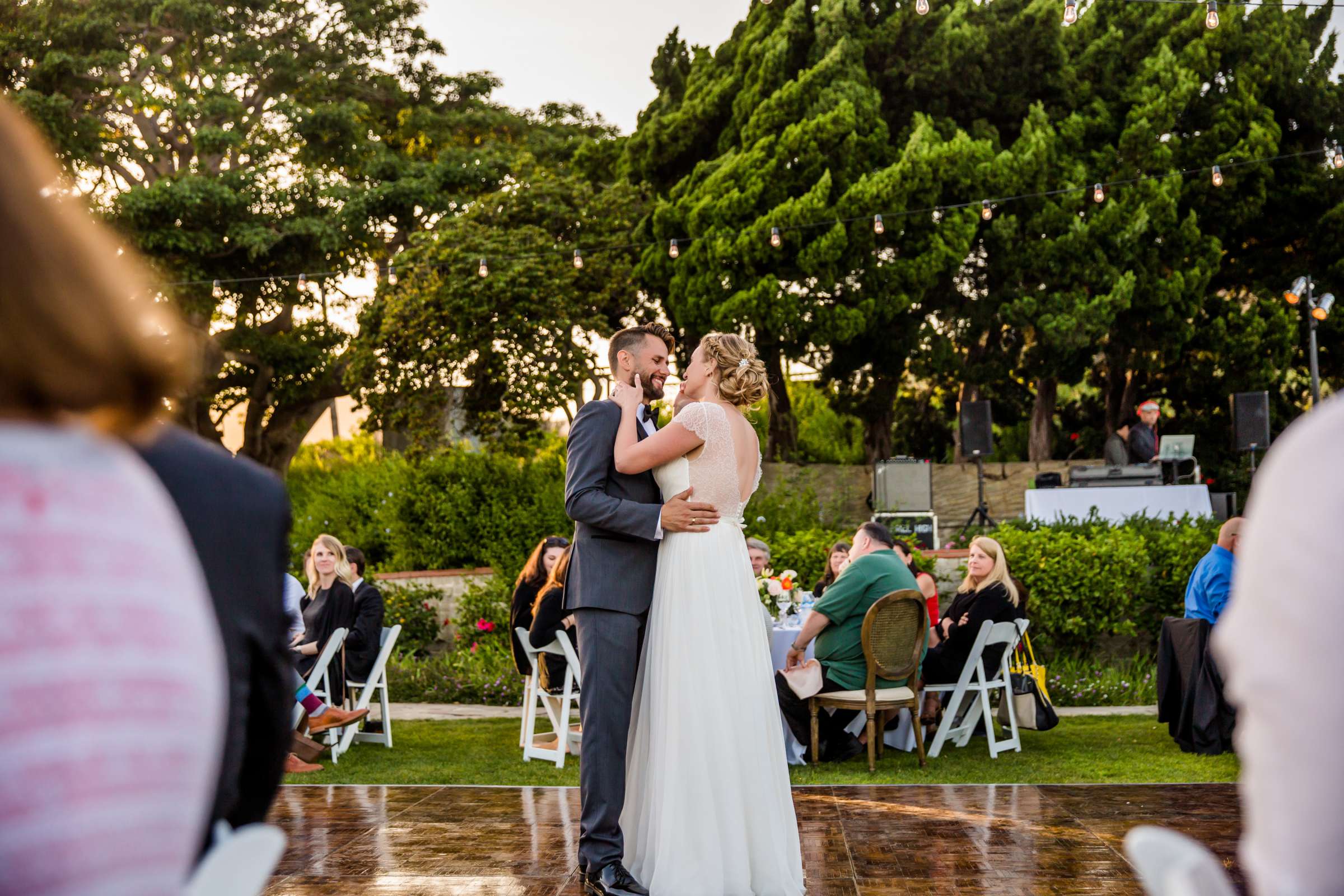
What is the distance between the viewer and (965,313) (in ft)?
66.6

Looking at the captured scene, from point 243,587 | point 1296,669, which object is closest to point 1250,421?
point 1296,669

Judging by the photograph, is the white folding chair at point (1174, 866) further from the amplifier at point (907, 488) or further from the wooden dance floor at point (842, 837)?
the amplifier at point (907, 488)

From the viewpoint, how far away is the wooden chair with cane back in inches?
273

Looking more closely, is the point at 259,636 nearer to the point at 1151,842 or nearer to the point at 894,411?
the point at 1151,842

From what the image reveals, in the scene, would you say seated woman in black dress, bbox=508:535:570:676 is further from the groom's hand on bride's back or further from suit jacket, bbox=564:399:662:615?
the groom's hand on bride's back

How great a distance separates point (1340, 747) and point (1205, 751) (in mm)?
6934

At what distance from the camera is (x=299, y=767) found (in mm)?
7297

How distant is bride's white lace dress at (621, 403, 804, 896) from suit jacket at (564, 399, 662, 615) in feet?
0.23

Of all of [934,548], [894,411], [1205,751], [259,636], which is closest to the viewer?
[259,636]

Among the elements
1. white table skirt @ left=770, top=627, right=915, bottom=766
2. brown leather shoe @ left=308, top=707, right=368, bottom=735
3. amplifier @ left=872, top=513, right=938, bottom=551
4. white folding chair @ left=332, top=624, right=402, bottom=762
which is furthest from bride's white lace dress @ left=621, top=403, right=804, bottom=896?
amplifier @ left=872, top=513, right=938, bottom=551

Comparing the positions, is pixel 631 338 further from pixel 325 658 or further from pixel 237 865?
pixel 325 658

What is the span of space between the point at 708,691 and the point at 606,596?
0.48 m

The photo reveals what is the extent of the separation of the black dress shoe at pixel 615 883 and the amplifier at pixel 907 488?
12430 mm

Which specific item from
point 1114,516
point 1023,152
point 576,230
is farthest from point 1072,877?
point 1023,152
